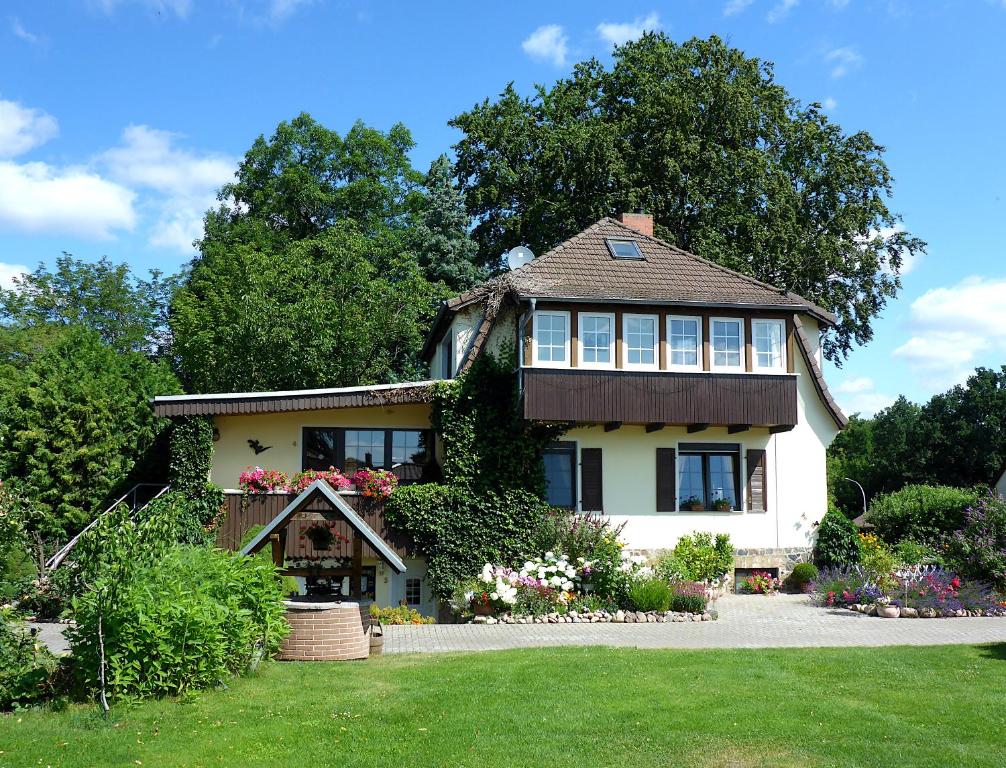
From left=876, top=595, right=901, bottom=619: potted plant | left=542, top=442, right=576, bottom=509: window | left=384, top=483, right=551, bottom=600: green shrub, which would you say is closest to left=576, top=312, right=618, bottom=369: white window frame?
left=542, top=442, right=576, bottom=509: window

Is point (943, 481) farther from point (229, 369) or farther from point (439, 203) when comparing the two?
point (229, 369)

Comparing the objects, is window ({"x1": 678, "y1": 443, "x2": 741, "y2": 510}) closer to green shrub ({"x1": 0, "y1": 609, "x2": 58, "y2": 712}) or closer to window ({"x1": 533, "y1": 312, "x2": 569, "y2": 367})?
window ({"x1": 533, "y1": 312, "x2": 569, "y2": 367})

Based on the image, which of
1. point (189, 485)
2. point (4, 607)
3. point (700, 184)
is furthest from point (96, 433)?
point (700, 184)

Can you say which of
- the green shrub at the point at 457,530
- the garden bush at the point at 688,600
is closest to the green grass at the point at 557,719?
the garden bush at the point at 688,600

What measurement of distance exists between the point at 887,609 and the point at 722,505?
5.07 meters

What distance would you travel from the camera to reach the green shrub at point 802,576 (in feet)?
71.1

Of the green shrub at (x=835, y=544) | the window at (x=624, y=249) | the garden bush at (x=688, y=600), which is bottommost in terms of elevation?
the garden bush at (x=688, y=600)

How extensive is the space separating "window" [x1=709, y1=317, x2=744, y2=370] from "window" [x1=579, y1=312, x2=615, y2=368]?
2.30 m

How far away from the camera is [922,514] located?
949 inches

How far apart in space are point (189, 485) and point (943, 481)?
33026 millimetres

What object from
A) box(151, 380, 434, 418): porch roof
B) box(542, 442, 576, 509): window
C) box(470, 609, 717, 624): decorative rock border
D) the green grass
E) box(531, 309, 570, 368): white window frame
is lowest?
the green grass

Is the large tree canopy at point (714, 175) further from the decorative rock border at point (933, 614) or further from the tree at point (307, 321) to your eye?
the decorative rock border at point (933, 614)

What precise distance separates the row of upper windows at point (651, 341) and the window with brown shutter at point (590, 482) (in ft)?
7.47

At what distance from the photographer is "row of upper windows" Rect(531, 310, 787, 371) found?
20.9 meters
